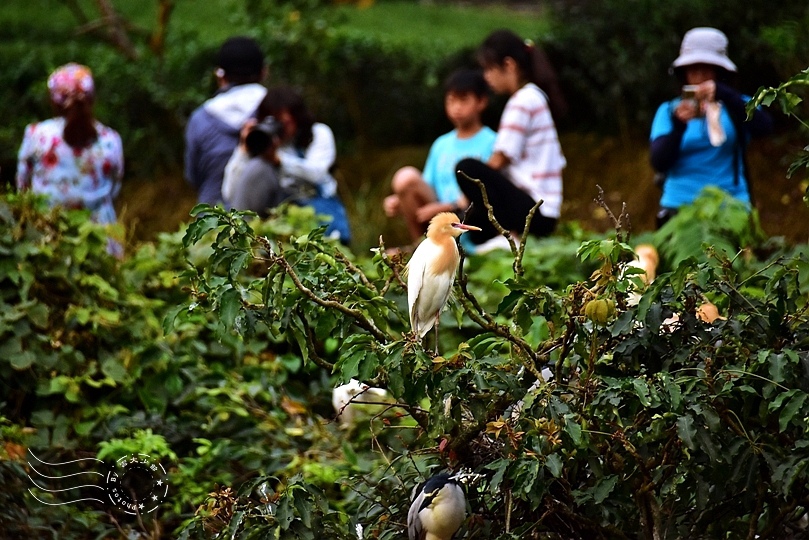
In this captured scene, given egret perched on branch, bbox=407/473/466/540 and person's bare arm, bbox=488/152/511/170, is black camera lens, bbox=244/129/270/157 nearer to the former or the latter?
person's bare arm, bbox=488/152/511/170

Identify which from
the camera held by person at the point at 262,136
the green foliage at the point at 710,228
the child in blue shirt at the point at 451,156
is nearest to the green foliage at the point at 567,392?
the green foliage at the point at 710,228

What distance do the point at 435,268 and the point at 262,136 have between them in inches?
135

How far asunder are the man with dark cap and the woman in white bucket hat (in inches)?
89.2

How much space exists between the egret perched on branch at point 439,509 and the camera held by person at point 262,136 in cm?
362

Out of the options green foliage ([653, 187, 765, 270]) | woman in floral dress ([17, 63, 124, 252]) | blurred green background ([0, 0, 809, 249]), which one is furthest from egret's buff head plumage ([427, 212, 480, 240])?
blurred green background ([0, 0, 809, 249])

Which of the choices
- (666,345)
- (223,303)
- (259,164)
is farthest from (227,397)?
(666,345)

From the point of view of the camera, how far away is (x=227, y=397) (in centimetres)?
515

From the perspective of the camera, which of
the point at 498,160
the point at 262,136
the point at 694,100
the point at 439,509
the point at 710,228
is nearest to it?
the point at 439,509

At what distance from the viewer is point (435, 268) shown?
3127 mm

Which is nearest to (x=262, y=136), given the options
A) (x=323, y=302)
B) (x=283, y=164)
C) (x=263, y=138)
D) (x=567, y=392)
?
(x=263, y=138)

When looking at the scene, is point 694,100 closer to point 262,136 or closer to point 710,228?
point 710,228

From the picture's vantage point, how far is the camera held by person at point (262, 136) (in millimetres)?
6348

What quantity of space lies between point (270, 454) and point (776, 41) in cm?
557

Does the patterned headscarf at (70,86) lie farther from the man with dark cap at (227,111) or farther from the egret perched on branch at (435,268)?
the egret perched on branch at (435,268)
